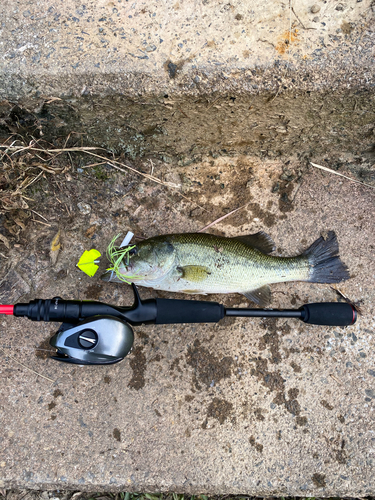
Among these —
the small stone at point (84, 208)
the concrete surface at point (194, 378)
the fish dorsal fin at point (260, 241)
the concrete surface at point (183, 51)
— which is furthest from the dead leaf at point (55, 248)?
the fish dorsal fin at point (260, 241)

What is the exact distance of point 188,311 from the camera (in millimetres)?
2584

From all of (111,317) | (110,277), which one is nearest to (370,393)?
(111,317)

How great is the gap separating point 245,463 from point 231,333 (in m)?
1.06

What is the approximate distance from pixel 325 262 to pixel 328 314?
52 centimetres

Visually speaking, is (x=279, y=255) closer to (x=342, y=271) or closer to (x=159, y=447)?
(x=342, y=271)

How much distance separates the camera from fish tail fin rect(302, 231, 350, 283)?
2.95 m

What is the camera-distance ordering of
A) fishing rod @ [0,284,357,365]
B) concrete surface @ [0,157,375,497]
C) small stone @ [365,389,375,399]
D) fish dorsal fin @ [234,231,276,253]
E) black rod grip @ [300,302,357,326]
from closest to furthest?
1. fishing rod @ [0,284,357,365]
2. black rod grip @ [300,302,357,326]
3. concrete surface @ [0,157,375,497]
4. small stone @ [365,389,375,399]
5. fish dorsal fin @ [234,231,276,253]

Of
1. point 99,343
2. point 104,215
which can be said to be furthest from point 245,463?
point 104,215

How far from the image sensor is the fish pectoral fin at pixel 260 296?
2920 mm

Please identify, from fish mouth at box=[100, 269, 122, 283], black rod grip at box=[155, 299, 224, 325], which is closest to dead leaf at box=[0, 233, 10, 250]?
fish mouth at box=[100, 269, 122, 283]

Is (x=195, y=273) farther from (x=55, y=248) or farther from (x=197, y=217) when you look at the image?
(x=55, y=248)

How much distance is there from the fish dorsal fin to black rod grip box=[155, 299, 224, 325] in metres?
0.72

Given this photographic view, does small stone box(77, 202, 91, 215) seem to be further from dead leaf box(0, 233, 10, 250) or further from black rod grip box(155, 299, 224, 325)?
black rod grip box(155, 299, 224, 325)

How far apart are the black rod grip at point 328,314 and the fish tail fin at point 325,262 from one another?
1.12 ft
